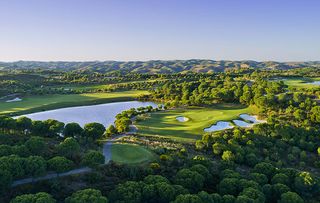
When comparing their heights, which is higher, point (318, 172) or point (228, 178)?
point (228, 178)

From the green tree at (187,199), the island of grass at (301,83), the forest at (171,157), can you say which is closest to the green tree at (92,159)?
the forest at (171,157)

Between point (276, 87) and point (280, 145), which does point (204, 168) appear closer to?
point (280, 145)

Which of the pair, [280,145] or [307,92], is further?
[307,92]

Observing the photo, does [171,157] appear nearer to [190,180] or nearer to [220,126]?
[190,180]

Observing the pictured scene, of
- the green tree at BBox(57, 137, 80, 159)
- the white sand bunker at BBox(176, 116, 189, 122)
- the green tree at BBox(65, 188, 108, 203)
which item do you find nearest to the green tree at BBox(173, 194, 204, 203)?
the green tree at BBox(65, 188, 108, 203)

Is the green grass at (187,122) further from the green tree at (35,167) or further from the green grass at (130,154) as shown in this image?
the green tree at (35,167)

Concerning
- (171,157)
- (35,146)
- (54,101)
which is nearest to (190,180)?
(171,157)

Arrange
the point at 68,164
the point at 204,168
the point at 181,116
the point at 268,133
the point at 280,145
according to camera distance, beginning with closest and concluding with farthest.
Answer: the point at 68,164
the point at 204,168
the point at 280,145
the point at 268,133
the point at 181,116

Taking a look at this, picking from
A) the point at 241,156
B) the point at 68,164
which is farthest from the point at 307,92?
the point at 68,164
